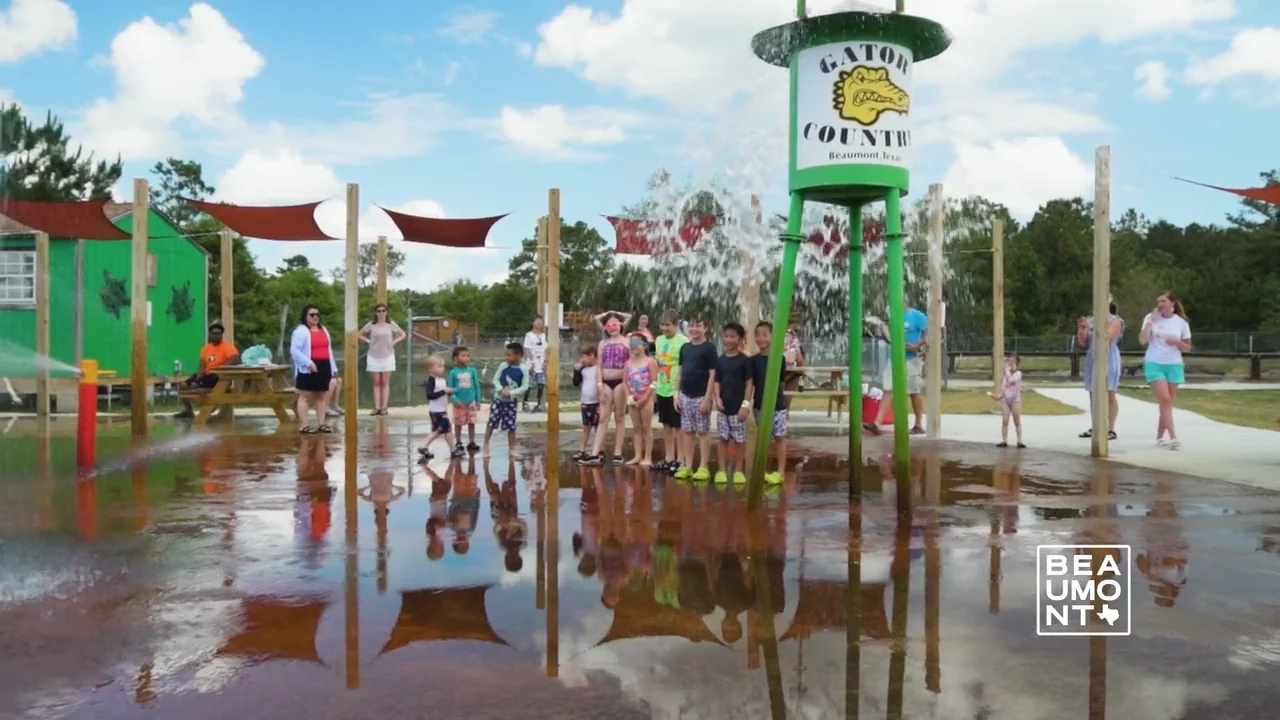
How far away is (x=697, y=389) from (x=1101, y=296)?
178 inches

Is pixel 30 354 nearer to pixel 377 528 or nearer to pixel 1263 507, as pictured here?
pixel 377 528

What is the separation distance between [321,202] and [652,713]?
1280 cm

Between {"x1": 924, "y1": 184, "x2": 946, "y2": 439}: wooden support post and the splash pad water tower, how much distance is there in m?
4.72

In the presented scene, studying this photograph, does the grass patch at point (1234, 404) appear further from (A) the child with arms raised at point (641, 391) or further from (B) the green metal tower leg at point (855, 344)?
(A) the child with arms raised at point (641, 391)

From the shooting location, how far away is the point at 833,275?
28.3 m

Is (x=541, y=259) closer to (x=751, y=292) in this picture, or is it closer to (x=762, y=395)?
(x=751, y=292)

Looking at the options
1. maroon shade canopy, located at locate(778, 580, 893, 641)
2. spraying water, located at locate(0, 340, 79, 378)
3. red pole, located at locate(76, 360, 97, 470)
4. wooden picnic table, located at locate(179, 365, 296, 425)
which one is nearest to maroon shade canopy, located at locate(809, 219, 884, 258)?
wooden picnic table, located at locate(179, 365, 296, 425)

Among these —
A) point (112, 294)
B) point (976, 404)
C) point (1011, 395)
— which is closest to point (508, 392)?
point (1011, 395)

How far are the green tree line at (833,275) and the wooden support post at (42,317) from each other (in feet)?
11.1

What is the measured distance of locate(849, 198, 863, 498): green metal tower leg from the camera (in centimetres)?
800

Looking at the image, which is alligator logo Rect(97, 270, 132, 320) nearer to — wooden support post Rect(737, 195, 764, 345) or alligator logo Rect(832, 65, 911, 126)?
wooden support post Rect(737, 195, 764, 345)

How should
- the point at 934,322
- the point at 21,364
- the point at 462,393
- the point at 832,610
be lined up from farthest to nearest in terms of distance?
the point at 21,364 → the point at 934,322 → the point at 462,393 → the point at 832,610

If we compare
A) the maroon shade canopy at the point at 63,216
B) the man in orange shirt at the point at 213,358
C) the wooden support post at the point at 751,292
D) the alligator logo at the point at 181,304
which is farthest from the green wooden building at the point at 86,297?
the wooden support post at the point at 751,292

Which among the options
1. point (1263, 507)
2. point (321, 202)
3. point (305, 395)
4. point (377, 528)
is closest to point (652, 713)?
point (377, 528)
